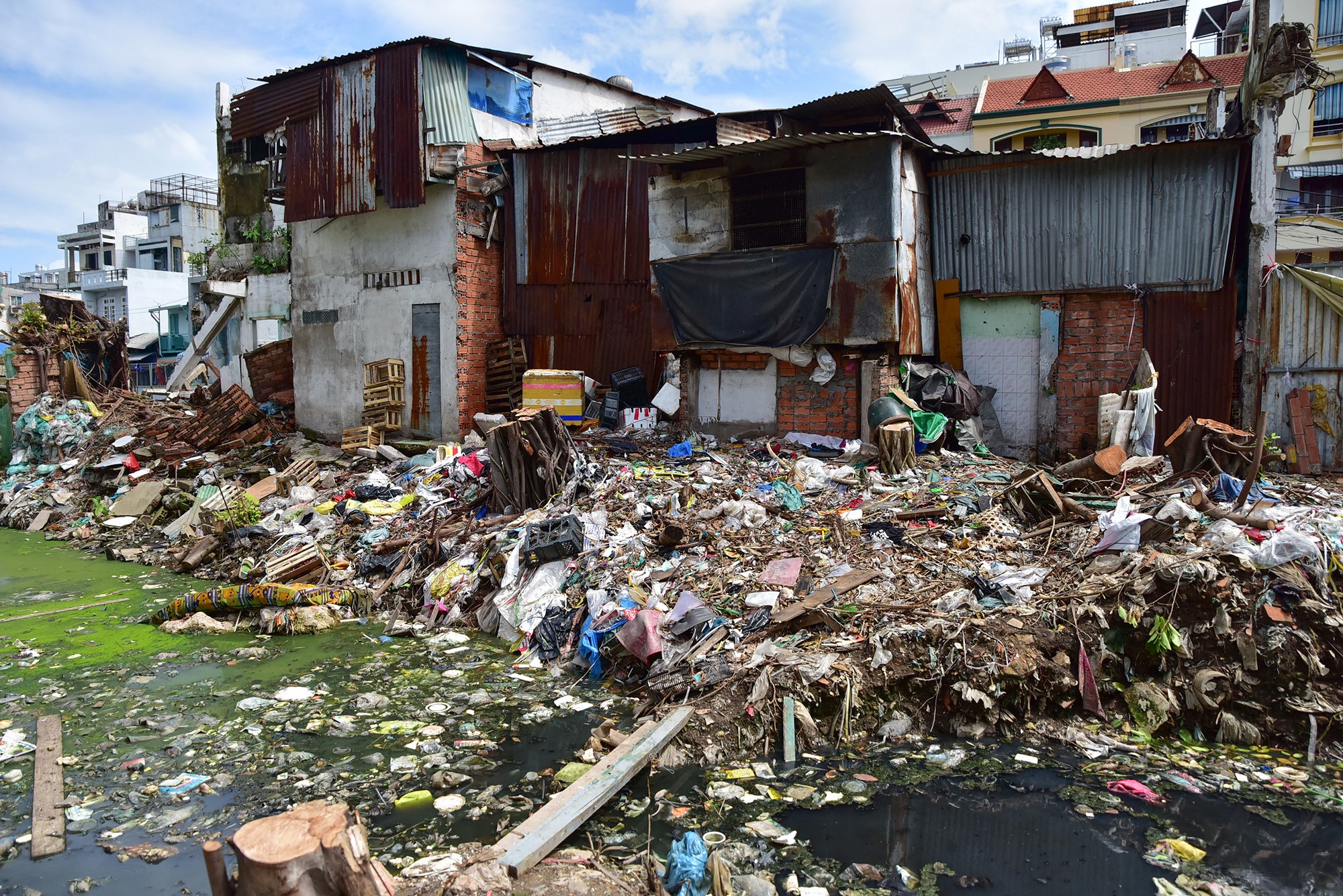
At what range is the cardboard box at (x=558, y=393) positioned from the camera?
11.8 meters

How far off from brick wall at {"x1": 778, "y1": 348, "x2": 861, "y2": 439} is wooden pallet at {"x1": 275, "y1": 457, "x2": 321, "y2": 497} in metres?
6.76

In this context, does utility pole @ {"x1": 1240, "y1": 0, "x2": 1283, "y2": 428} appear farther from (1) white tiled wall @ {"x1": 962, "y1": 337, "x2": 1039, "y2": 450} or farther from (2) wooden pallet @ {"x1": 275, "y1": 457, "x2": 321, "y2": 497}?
(2) wooden pallet @ {"x1": 275, "y1": 457, "x2": 321, "y2": 497}

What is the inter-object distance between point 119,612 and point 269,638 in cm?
209

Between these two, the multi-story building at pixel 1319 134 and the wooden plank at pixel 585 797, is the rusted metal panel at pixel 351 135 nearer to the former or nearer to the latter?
the wooden plank at pixel 585 797

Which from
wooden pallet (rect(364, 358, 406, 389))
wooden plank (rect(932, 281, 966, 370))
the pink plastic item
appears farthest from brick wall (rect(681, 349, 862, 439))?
the pink plastic item

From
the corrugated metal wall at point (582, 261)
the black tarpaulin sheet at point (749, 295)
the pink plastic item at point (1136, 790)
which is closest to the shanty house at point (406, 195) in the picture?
the corrugated metal wall at point (582, 261)

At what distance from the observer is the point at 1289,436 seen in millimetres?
9133

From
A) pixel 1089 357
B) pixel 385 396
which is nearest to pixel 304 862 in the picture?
pixel 1089 357

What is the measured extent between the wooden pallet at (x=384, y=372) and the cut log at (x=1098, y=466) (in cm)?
1010

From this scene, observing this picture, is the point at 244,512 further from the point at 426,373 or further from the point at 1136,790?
the point at 1136,790

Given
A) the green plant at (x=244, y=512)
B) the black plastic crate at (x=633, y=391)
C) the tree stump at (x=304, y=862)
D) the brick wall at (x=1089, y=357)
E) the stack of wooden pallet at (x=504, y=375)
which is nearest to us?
the tree stump at (x=304, y=862)

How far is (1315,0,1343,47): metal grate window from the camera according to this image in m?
22.3

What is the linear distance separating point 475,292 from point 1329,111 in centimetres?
2412

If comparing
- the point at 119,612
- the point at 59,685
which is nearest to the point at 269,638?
the point at 59,685
